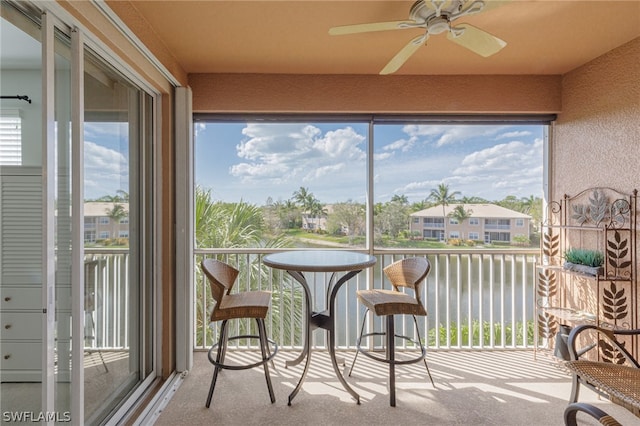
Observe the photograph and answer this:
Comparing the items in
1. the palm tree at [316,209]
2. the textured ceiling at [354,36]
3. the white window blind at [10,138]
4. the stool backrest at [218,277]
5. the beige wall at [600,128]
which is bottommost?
the stool backrest at [218,277]

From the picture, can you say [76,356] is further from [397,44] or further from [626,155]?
[626,155]

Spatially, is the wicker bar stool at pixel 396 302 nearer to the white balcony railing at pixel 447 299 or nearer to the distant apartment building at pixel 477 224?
the white balcony railing at pixel 447 299

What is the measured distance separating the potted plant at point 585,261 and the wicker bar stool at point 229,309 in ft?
8.00

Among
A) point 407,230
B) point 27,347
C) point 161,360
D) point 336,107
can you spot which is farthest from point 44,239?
point 407,230

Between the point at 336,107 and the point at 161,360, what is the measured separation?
2.61 meters

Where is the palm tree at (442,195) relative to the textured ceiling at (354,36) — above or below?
below

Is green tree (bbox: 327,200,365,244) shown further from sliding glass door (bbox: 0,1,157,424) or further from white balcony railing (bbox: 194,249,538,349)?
sliding glass door (bbox: 0,1,157,424)

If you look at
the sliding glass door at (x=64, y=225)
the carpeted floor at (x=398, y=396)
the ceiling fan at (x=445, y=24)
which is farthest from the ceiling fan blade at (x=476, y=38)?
the carpeted floor at (x=398, y=396)

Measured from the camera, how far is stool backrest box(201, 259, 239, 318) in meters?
2.12

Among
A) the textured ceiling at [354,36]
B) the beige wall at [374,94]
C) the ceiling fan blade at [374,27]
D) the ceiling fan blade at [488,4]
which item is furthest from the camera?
the beige wall at [374,94]

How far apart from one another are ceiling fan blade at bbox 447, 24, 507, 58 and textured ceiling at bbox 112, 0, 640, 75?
12.5 inches

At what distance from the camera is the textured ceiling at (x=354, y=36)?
1.90 m

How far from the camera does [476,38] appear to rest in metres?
1.70

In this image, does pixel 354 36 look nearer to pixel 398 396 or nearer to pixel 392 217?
pixel 392 217
